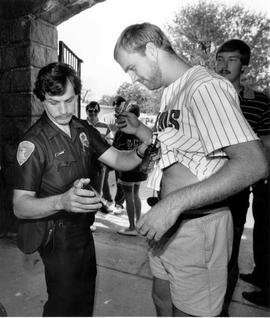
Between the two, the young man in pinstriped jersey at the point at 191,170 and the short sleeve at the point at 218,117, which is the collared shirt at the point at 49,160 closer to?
the young man in pinstriped jersey at the point at 191,170

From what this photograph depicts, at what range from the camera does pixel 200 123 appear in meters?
1.22

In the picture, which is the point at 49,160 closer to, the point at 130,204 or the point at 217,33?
the point at 130,204

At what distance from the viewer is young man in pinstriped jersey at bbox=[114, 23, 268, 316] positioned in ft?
3.69

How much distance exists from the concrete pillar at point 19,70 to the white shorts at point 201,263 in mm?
2862

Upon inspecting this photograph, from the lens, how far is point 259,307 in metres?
2.70

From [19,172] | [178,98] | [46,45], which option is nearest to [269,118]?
[178,98]

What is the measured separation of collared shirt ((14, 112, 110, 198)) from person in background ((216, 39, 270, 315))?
1.26 m

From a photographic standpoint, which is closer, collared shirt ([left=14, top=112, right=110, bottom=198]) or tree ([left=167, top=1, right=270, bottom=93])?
collared shirt ([left=14, top=112, right=110, bottom=198])

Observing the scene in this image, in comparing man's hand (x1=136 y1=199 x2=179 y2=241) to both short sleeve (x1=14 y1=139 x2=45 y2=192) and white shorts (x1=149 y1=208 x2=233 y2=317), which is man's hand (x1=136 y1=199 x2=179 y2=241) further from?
A: short sleeve (x1=14 y1=139 x2=45 y2=192)

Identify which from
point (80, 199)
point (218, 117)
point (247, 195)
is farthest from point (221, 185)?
point (247, 195)

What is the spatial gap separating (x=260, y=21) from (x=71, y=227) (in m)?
30.1

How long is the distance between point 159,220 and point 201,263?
0.40 m

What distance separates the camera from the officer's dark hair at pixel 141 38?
148cm

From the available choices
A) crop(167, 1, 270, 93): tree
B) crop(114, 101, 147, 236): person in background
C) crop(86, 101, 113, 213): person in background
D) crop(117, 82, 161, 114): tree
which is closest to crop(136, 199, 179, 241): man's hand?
crop(114, 101, 147, 236): person in background
